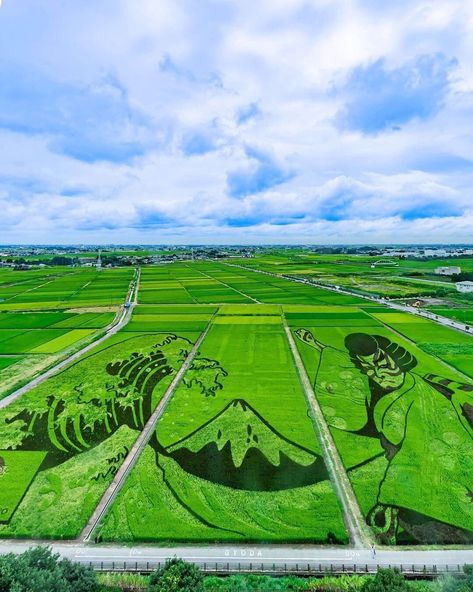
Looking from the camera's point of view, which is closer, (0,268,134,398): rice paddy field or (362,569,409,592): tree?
(362,569,409,592): tree

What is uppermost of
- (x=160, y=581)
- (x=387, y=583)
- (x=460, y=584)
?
(x=387, y=583)

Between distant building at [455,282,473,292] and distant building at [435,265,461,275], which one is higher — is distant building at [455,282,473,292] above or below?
below

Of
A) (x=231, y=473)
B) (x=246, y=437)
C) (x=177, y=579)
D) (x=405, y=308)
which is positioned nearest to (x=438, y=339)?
(x=405, y=308)

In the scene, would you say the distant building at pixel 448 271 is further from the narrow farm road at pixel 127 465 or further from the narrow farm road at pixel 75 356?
Answer: the narrow farm road at pixel 127 465

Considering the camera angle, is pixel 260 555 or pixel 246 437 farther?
pixel 246 437

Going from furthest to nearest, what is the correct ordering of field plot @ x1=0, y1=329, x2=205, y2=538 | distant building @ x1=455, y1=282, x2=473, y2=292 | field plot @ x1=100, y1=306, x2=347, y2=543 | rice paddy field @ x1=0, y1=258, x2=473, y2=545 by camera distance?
1. distant building @ x1=455, y1=282, x2=473, y2=292
2. field plot @ x1=0, y1=329, x2=205, y2=538
3. rice paddy field @ x1=0, y1=258, x2=473, y2=545
4. field plot @ x1=100, y1=306, x2=347, y2=543

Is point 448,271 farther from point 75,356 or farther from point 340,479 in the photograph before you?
point 75,356

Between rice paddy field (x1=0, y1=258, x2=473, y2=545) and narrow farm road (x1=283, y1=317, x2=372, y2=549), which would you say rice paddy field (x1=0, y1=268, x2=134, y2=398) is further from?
narrow farm road (x1=283, y1=317, x2=372, y2=549)

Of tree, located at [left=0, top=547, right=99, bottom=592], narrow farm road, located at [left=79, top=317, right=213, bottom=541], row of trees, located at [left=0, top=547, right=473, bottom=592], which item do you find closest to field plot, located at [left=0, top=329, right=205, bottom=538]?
narrow farm road, located at [left=79, top=317, right=213, bottom=541]
